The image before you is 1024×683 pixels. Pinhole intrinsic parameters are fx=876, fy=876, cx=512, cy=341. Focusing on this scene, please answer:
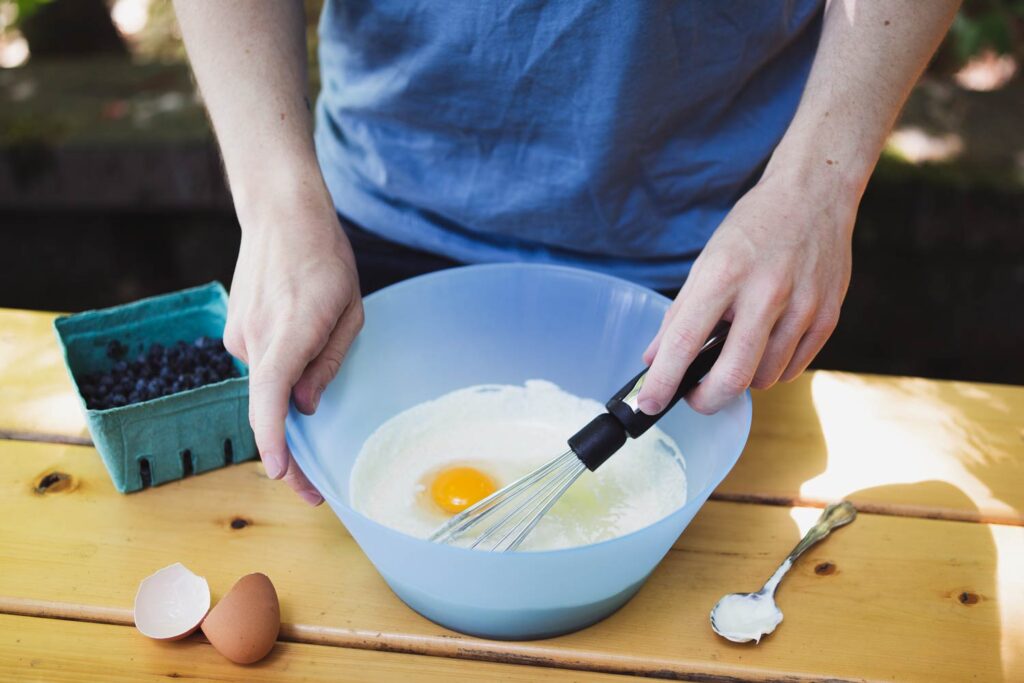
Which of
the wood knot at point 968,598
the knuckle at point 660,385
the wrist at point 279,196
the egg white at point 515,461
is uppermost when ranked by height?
the wrist at point 279,196

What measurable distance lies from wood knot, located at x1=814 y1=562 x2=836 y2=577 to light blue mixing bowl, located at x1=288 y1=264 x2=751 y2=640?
0.49 ft

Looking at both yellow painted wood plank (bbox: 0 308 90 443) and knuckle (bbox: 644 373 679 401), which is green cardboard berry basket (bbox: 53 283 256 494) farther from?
knuckle (bbox: 644 373 679 401)

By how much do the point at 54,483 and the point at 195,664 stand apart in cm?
34

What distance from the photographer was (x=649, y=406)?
81 centimetres

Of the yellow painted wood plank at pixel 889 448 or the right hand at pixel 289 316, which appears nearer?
the right hand at pixel 289 316

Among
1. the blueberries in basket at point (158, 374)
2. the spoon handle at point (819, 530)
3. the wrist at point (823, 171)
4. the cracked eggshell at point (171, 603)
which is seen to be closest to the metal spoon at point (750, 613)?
the spoon handle at point (819, 530)

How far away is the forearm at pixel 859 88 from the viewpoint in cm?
91

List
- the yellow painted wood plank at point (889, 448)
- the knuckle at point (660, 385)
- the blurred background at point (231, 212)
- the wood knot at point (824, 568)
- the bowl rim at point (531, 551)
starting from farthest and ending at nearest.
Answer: the blurred background at point (231, 212)
the yellow painted wood plank at point (889, 448)
the wood knot at point (824, 568)
the knuckle at point (660, 385)
the bowl rim at point (531, 551)

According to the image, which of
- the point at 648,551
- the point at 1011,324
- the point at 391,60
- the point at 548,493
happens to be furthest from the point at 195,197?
the point at 1011,324

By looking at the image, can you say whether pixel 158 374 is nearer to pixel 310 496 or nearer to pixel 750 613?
pixel 310 496

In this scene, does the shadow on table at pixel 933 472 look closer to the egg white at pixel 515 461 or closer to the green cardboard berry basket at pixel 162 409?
the egg white at pixel 515 461

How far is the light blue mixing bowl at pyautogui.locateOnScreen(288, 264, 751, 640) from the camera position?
2.38 feet

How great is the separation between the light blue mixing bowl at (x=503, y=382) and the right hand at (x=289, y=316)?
0.03 meters

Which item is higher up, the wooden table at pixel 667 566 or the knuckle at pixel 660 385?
the knuckle at pixel 660 385
